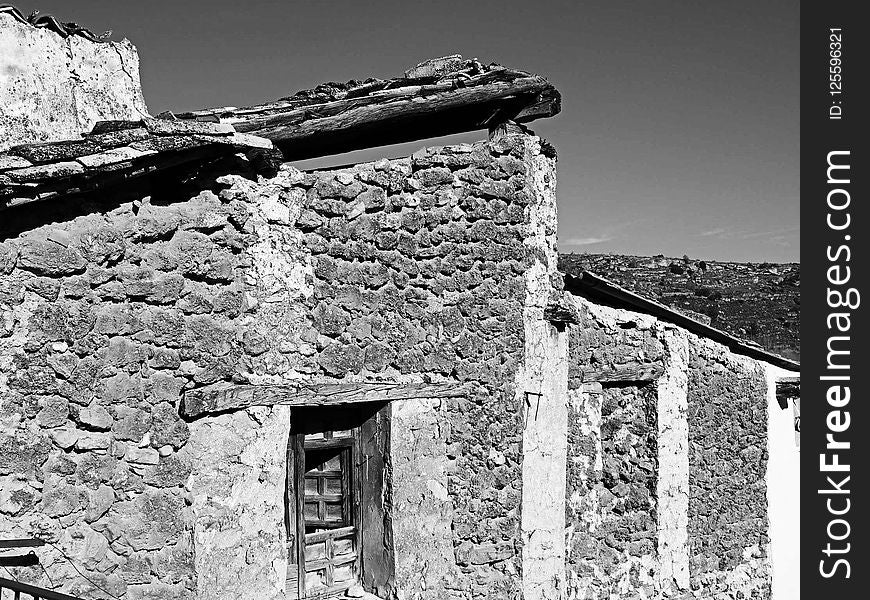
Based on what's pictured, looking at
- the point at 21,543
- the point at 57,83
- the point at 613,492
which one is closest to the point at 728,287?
the point at 613,492

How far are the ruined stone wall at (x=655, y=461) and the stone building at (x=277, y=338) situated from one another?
1963 millimetres

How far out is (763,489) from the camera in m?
9.30

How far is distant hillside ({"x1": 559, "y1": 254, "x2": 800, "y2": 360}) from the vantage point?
433 inches

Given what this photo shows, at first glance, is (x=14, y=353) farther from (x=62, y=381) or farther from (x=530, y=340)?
(x=530, y=340)

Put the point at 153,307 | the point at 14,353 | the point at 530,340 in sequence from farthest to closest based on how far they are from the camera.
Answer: the point at 530,340, the point at 153,307, the point at 14,353

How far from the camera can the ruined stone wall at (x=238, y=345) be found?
414cm

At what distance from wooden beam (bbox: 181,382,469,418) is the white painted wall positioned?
5417 millimetres

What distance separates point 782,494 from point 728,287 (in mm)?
3753

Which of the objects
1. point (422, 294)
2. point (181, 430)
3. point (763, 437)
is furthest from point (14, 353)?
point (763, 437)

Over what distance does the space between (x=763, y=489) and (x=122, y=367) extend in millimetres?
7282

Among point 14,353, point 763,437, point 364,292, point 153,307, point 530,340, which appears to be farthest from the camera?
point 763,437

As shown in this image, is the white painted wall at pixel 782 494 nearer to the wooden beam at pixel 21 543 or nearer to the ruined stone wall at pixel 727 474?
the ruined stone wall at pixel 727 474

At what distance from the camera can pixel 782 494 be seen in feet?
31.4

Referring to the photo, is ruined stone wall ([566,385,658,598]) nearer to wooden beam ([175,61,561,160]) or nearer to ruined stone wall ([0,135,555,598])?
ruined stone wall ([0,135,555,598])
